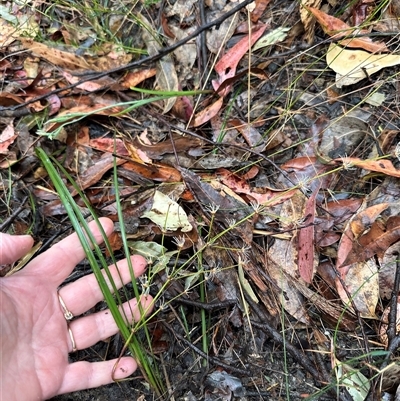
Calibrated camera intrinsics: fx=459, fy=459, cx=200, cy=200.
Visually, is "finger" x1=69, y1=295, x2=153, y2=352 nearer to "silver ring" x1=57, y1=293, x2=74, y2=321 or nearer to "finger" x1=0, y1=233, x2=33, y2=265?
"silver ring" x1=57, y1=293, x2=74, y2=321

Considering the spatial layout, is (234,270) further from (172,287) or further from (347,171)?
(347,171)

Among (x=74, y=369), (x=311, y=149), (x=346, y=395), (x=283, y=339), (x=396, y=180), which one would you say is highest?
(x=311, y=149)

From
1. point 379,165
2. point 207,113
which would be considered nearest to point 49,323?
point 207,113

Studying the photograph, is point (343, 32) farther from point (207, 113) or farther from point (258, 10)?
point (207, 113)

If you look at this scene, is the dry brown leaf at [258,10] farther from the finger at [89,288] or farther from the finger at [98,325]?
the finger at [98,325]

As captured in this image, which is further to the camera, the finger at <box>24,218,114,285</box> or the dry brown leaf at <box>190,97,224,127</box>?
the dry brown leaf at <box>190,97,224,127</box>

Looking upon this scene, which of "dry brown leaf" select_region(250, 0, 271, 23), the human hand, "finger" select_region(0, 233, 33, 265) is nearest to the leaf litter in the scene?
"dry brown leaf" select_region(250, 0, 271, 23)

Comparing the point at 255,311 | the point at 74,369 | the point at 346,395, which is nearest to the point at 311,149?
the point at 255,311
